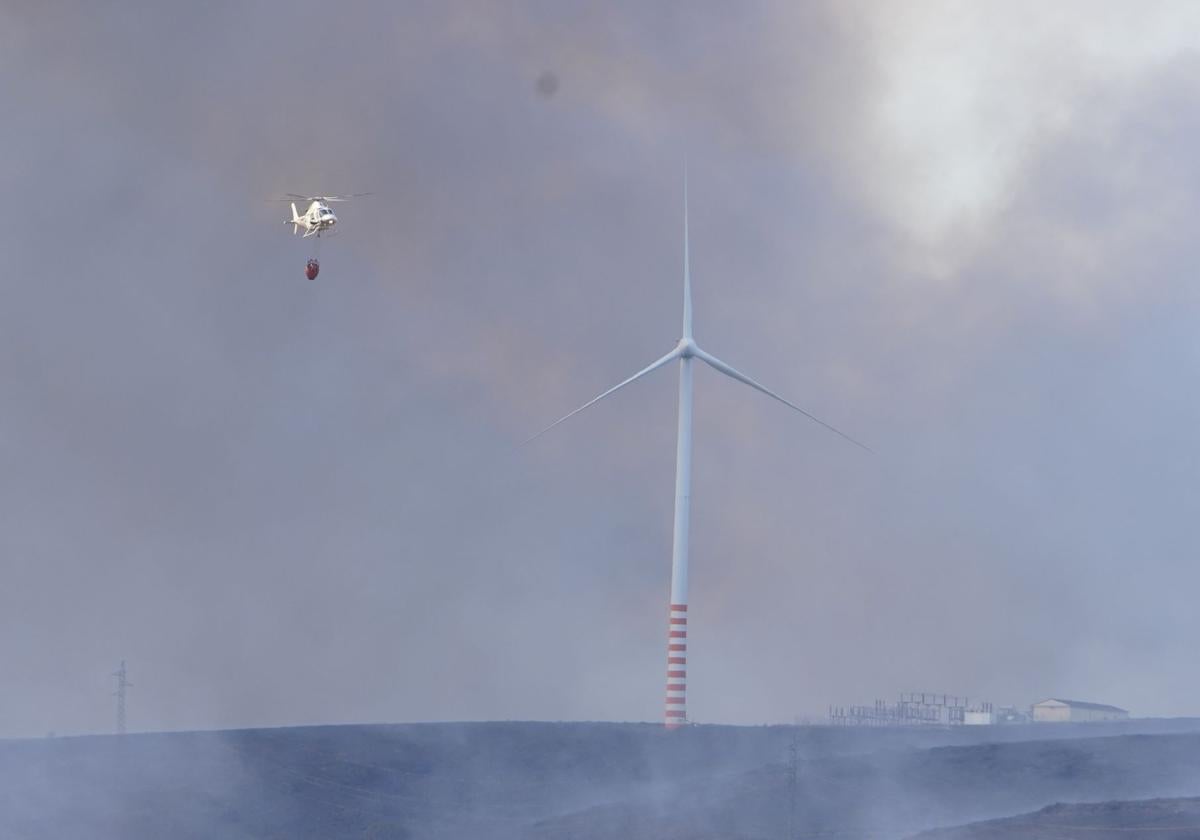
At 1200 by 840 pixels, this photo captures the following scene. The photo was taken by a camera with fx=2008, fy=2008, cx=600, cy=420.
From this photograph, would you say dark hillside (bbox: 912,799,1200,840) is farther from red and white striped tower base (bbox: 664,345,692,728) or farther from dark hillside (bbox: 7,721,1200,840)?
red and white striped tower base (bbox: 664,345,692,728)

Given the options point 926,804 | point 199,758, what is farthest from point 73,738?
point 926,804

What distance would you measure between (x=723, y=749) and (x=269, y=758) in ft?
142

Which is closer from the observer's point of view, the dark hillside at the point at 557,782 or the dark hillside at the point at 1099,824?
the dark hillside at the point at 1099,824

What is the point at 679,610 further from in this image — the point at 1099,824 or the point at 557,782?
the point at 1099,824

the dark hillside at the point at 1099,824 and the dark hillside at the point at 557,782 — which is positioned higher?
the dark hillside at the point at 557,782

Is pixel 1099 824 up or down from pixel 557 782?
down

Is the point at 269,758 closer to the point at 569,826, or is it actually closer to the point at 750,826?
the point at 569,826

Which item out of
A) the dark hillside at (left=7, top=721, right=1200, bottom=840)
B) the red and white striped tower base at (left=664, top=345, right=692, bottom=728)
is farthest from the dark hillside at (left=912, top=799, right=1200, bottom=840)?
the red and white striped tower base at (left=664, top=345, right=692, bottom=728)

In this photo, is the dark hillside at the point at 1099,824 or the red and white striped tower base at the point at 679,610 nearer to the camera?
the dark hillside at the point at 1099,824

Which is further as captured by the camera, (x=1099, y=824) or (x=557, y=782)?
(x=557, y=782)

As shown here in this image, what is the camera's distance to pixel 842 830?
15562cm

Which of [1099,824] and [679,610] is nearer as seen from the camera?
[1099,824]

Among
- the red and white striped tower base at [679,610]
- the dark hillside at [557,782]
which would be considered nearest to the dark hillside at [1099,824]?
the dark hillside at [557,782]

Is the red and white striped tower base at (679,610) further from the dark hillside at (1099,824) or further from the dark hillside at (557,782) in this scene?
the dark hillside at (1099,824)
